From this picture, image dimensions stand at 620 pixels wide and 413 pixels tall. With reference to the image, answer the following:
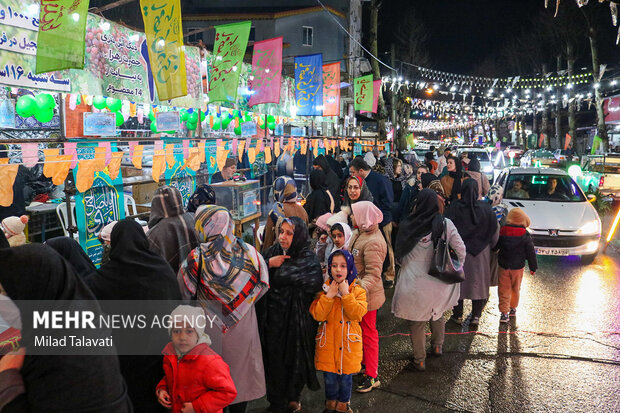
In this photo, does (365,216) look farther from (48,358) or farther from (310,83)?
(310,83)

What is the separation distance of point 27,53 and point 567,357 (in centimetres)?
778

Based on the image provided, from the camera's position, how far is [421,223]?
175 inches

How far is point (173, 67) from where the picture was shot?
6.61 m

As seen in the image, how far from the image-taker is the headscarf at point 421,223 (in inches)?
173

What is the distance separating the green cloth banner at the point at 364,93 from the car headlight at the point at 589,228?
34.6 ft

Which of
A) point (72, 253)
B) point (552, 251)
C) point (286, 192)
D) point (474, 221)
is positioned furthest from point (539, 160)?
point (72, 253)

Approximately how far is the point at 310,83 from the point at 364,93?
4900 mm

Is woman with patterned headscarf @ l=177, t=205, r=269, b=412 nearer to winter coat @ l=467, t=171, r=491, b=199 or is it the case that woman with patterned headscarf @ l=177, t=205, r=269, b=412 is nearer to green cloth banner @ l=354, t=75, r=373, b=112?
winter coat @ l=467, t=171, r=491, b=199

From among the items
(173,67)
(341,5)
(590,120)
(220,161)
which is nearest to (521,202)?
(220,161)

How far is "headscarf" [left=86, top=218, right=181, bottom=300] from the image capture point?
264cm

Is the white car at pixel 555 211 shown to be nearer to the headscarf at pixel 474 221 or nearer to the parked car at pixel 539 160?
the headscarf at pixel 474 221

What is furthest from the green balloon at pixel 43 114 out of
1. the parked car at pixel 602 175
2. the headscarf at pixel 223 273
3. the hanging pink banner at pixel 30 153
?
the parked car at pixel 602 175

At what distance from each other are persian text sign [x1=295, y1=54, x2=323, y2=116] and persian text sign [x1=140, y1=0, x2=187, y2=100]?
6.93 m

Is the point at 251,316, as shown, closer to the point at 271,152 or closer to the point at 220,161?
the point at 220,161
